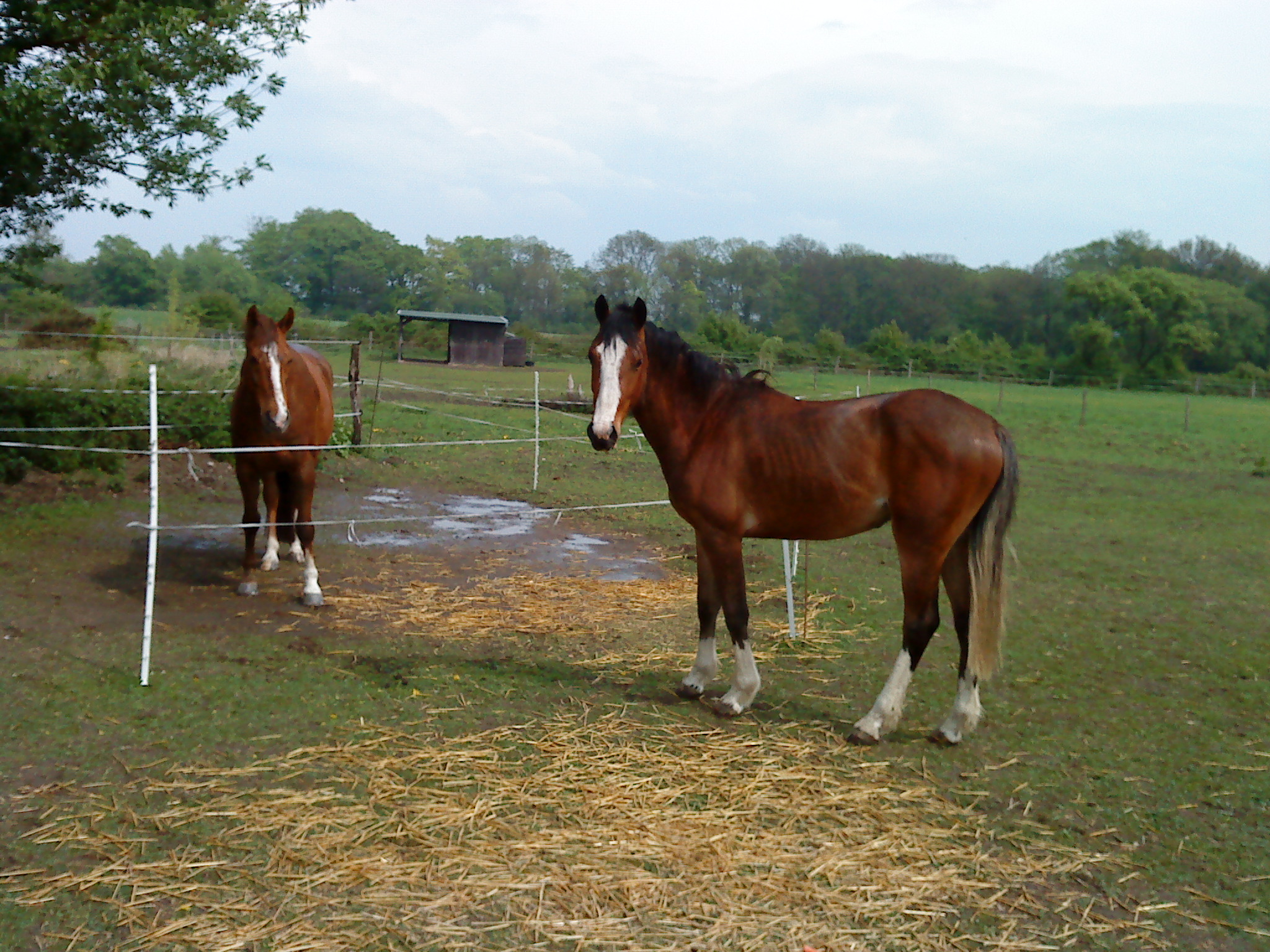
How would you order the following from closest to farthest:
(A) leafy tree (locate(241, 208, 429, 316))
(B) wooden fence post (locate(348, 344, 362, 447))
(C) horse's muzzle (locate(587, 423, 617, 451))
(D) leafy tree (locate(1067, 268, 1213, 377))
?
(C) horse's muzzle (locate(587, 423, 617, 451)) → (B) wooden fence post (locate(348, 344, 362, 447)) → (D) leafy tree (locate(1067, 268, 1213, 377)) → (A) leafy tree (locate(241, 208, 429, 316))

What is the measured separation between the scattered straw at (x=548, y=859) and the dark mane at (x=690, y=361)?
1.81 metres

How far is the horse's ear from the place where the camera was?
4.24 m

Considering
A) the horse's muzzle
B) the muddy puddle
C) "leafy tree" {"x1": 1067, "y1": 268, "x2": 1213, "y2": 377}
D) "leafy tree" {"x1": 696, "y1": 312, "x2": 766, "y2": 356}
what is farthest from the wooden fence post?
"leafy tree" {"x1": 1067, "y1": 268, "x2": 1213, "y2": 377}

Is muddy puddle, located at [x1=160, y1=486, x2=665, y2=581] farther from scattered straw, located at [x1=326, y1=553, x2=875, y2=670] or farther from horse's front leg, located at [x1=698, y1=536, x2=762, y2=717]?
horse's front leg, located at [x1=698, y1=536, x2=762, y2=717]

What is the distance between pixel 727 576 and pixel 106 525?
20.8ft

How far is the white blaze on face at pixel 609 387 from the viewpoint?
13.4 ft

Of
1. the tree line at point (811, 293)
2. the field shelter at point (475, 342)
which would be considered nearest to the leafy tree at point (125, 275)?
the tree line at point (811, 293)

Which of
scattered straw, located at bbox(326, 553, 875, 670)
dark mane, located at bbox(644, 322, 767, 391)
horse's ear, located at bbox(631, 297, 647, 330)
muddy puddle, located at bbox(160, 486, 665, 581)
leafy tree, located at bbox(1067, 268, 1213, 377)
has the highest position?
leafy tree, located at bbox(1067, 268, 1213, 377)

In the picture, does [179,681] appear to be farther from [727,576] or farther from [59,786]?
[727,576]

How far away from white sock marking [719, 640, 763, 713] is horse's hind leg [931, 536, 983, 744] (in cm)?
86

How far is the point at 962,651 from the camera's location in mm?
4258

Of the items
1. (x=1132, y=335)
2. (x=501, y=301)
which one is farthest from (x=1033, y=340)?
(x=501, y=301)

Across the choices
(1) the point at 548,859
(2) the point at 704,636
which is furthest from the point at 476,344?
(1) the point at 548,859

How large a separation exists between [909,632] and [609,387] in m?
1.80
